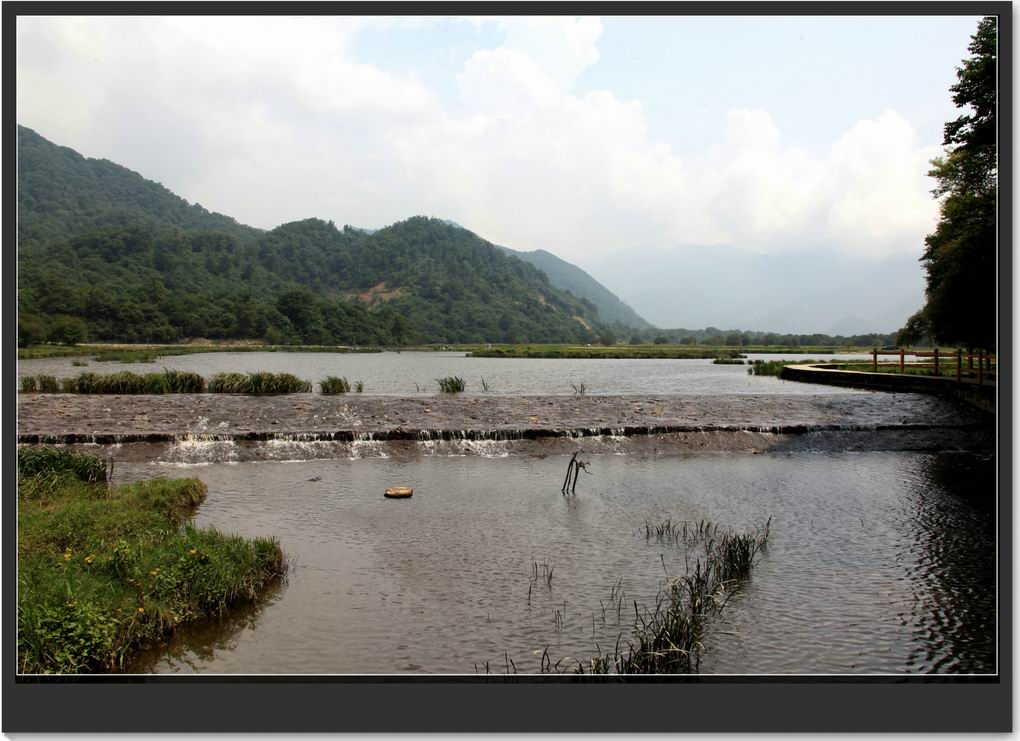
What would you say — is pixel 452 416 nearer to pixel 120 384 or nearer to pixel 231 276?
pixel 120 384

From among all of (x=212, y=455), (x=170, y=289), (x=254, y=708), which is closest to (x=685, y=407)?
(x=212, y=455)

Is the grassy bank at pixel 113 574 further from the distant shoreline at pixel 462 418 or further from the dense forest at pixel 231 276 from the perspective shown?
the distant shoreline at pixel 462 418

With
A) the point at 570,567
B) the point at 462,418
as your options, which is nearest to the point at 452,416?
the point at 462,418

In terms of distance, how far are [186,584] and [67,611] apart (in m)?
1.58

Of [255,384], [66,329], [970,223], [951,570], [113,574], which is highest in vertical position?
[970,223]

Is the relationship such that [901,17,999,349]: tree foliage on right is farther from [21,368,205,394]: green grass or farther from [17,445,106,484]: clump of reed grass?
[21,368,205,394]: green grass

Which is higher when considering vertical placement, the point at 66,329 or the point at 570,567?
the point at 66,329

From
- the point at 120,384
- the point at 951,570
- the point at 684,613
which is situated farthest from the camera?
the point at 120,384

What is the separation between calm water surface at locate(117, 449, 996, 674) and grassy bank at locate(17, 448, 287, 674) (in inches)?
14.7

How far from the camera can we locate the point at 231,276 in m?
123

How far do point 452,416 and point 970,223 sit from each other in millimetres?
19327

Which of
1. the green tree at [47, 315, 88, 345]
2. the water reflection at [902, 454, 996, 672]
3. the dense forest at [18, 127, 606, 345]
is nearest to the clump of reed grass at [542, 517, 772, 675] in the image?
the water reflection at [902, 454, 996, 672]

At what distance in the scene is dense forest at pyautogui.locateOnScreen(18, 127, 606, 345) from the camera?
2705 cm

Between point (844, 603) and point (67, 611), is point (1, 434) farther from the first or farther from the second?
point (844, 603)
